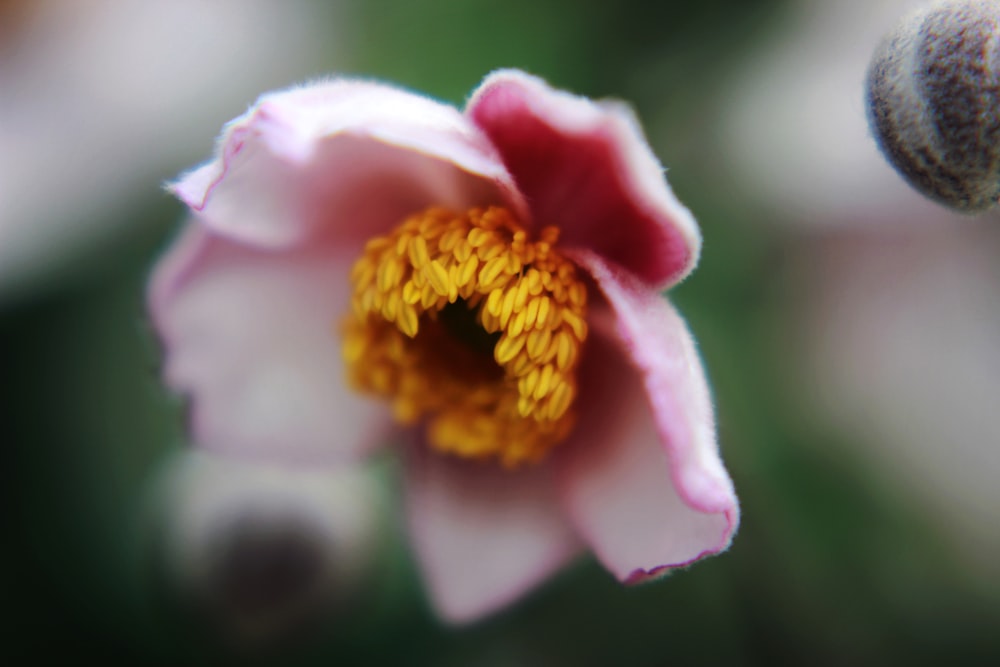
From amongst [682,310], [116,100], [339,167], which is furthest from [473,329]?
[116,100]

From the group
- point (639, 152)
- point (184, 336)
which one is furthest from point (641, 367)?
point (184, 336)

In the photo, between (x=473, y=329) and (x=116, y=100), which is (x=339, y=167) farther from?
(x=116, y=100)

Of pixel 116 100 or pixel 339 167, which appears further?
pixel 116 100

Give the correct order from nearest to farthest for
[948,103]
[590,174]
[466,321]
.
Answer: [948,103] → [590,174] → [466,321]

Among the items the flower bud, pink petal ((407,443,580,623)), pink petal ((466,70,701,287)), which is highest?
the flower bud

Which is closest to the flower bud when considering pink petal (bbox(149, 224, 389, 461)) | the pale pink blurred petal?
pink petal (bbox(149, 224, 389, 461))

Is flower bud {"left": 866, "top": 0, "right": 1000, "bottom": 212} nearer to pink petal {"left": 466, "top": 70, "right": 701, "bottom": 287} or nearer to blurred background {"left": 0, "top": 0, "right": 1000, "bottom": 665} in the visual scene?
pink petal {"left": 466, "top": 70, "right": 701, "bottom": 287}

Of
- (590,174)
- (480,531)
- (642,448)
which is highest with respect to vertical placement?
(590,174)
